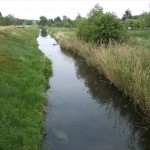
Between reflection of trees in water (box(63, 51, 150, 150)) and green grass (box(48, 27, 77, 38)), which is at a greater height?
green grass (box(48, 27, 77, 38))

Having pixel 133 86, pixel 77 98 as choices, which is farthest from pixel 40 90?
pixel 133 86

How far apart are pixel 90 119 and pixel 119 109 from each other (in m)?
1.76

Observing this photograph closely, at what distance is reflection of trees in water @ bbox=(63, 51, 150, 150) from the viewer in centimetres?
925

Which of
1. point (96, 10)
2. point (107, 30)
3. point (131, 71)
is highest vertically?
point (96, 10)

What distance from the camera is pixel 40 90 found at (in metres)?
12.8

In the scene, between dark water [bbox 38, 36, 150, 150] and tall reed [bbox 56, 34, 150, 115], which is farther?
tall reed [bbox 56, 34, 150, 115]

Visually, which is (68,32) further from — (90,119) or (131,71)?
(90,119)

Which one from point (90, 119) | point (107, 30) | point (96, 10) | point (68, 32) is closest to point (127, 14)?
point (68, 32)

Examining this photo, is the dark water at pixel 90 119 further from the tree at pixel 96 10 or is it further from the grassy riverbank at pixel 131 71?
the tree at pixel 96 10

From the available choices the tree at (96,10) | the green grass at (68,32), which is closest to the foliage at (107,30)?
the tree at (96,10)

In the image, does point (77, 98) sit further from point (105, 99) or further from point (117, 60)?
point (117, 60)

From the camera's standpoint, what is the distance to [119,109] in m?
12.2

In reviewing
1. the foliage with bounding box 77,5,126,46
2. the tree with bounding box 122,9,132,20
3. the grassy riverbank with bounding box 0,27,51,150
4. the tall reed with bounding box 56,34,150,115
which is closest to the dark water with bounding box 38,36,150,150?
the grassy riverbank with bounding box 0,27,51,150

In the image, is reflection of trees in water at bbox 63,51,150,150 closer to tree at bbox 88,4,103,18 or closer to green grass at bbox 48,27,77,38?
tree at bbox 88,4,103,18
